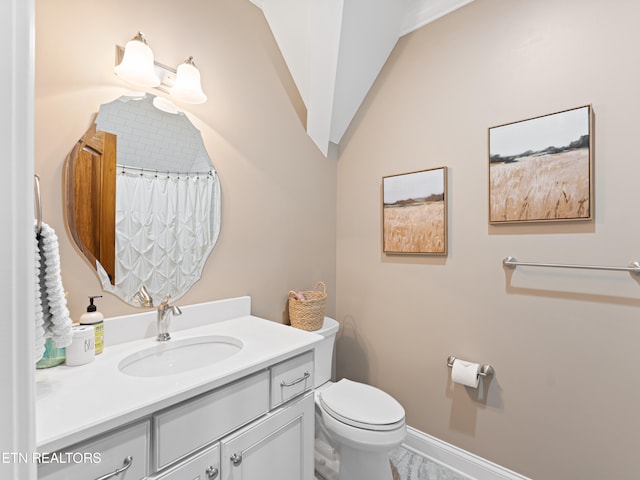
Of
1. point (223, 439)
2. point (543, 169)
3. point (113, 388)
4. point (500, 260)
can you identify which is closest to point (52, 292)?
point (113, 388)

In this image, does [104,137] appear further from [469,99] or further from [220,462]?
[469,99]

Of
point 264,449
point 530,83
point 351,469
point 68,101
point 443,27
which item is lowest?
point 351,469

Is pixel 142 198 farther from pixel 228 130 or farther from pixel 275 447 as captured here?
pixel 275 447

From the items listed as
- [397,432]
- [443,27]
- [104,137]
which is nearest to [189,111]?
[104,137]

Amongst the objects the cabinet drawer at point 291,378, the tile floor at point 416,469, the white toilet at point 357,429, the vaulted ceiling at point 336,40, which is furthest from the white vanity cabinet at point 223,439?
the vaulted ceiling at point 336,40

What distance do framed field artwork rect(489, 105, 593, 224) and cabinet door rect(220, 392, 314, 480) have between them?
133cm

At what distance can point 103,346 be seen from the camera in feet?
3.76

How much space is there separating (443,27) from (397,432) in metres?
2.18

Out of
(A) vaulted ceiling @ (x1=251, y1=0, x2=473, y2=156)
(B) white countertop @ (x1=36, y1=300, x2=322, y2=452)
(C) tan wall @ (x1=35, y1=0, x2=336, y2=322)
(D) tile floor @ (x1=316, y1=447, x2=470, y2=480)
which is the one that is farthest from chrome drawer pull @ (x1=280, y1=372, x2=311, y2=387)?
(A) vaulted ceiling @ (x1=251, y1=0, x2=473, y2=156)

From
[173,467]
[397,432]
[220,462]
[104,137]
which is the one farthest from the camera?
[397,432]

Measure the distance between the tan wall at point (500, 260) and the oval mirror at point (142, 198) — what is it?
1.11m

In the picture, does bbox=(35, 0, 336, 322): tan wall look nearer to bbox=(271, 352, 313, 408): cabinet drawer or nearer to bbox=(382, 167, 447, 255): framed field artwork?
bbox=(382, 167, 447, 255): framed field artwork

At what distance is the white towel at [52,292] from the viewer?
781 mm

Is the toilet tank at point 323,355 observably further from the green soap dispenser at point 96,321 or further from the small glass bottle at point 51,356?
the small glass bottle at point 51,356
